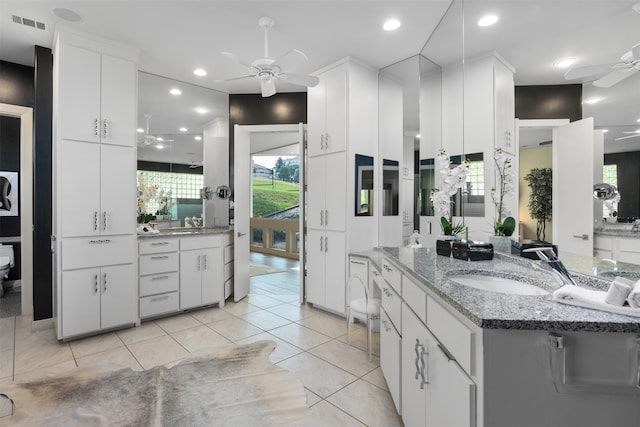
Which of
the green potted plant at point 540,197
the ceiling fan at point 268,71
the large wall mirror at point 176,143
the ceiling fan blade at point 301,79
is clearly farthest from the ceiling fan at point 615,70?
the large wall mirror at point 176,143

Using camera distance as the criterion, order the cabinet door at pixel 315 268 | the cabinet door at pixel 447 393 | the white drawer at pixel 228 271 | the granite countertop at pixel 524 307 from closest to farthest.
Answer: the granite countertop at pixel 524 307 < the cabinet door at pixel 447 393 < the cabinet door at pixel 315 268 < the white drawer at pixel 228 271

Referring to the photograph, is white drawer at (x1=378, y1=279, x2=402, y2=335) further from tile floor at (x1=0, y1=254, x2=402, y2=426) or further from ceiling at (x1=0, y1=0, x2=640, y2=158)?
ceiling at (x1=0, y1=0, x2=640, y2=158)

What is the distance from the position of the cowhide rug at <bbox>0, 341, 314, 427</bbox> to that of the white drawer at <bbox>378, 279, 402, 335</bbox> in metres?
0.78

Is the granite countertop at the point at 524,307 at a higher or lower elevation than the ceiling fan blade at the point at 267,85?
lower

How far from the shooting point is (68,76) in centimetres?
287

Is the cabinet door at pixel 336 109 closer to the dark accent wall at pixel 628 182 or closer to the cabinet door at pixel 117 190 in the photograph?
the cabinet door at pixel 117 190

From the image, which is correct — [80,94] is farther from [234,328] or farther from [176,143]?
[234,328]

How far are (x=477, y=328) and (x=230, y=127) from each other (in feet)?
14.1

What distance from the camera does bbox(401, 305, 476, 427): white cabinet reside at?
3.34 ft

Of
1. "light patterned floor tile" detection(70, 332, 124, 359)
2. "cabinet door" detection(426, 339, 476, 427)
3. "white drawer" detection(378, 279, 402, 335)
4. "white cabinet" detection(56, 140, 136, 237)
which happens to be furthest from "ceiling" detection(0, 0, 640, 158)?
"light patterned floor tile" detection(70, 332, 124, 359)

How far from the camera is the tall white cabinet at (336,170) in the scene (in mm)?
3521

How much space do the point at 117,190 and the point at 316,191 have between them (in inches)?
83.8

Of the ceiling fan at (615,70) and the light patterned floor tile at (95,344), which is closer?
the ceiling fan at (615,70)

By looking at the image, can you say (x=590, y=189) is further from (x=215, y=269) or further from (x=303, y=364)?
(x=215, y=269)
